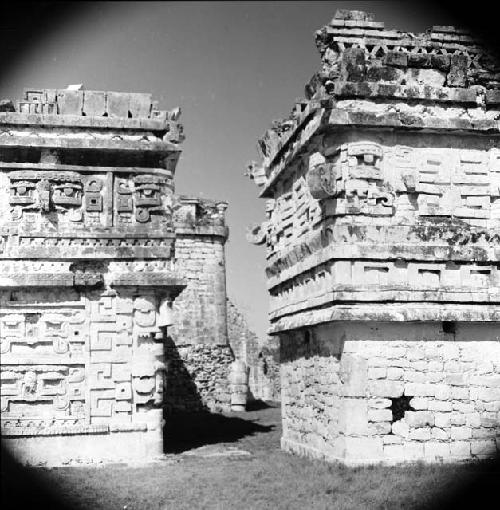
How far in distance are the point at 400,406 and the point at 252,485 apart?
214 cm

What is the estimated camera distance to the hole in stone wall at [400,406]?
927cm

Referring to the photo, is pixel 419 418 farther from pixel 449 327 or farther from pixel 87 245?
pixel 87 245

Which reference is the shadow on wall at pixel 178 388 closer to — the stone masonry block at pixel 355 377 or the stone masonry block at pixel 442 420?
the stone masonry block at pixel 355 377

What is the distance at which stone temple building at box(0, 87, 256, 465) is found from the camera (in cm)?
1078

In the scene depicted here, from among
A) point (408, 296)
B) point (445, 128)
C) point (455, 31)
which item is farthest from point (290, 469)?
point (455, 31)

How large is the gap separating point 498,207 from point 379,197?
175 centimetres

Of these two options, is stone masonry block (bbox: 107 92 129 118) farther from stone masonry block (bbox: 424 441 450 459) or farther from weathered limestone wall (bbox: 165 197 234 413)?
weathered limestone wall (bbox: 165 197 234 413)

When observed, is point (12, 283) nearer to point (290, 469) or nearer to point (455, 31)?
point (290, 469)

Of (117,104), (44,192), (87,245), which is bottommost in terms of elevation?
(87,245)

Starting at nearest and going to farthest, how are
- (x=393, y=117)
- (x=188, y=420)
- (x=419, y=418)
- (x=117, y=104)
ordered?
(x=419, y=418) → (x=393, y=117) → (x=117, y=104) → (x=188, y=420)

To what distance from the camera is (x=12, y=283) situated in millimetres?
10836

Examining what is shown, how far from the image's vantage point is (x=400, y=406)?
9.30 m

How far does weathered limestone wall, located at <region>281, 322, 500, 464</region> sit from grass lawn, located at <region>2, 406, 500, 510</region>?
306 millimetres

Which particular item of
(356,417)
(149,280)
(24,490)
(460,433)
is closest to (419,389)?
(460,433)
